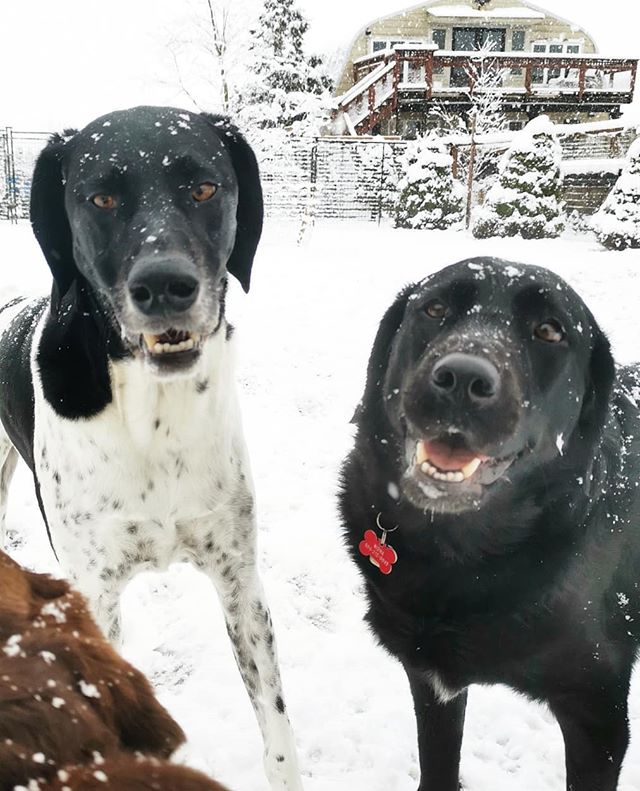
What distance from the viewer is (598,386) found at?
205 centimetres

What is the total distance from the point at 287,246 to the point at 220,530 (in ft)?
37.3

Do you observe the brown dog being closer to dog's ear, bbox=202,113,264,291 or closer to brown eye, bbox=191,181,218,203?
brown eye, bbox=191,181,218,203

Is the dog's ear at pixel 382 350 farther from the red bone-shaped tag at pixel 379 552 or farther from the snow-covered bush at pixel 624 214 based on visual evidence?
the snow-covered bush at pixel 624 214

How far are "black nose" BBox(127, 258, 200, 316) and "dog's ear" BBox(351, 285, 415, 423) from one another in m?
0.67

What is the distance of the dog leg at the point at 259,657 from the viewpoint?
92.4 inches

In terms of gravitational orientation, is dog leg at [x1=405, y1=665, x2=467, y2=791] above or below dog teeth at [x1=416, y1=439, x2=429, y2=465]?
below

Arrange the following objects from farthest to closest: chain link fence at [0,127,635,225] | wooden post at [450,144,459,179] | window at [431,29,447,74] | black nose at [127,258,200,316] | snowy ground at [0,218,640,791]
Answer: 1. window at [431,29,447,74]
2. wooden post at [450,144,459,179]
3. chain link fence at [0,127,635,225]
4. snowy ground at [0,218,640,791]
5. black nose at [127,258,200,316]

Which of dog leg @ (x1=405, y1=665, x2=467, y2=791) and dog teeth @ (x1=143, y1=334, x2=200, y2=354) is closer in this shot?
dog teeth @ (x1=143, y1=334, x2=200, y2=354)

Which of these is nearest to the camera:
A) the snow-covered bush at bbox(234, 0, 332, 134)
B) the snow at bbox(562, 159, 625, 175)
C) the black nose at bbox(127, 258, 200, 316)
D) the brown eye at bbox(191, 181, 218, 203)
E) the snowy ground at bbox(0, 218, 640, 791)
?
the black nose at bbox(127, 258, 200, 316)

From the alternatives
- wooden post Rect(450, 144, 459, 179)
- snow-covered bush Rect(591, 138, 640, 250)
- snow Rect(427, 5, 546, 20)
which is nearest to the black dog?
snow-covered bush Rect(591, 138, 640, 250)

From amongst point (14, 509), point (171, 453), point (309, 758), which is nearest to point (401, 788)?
point (309, 758)

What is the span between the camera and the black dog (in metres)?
Result: 1.93

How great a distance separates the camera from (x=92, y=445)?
2176 mm

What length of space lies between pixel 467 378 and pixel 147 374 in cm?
100
